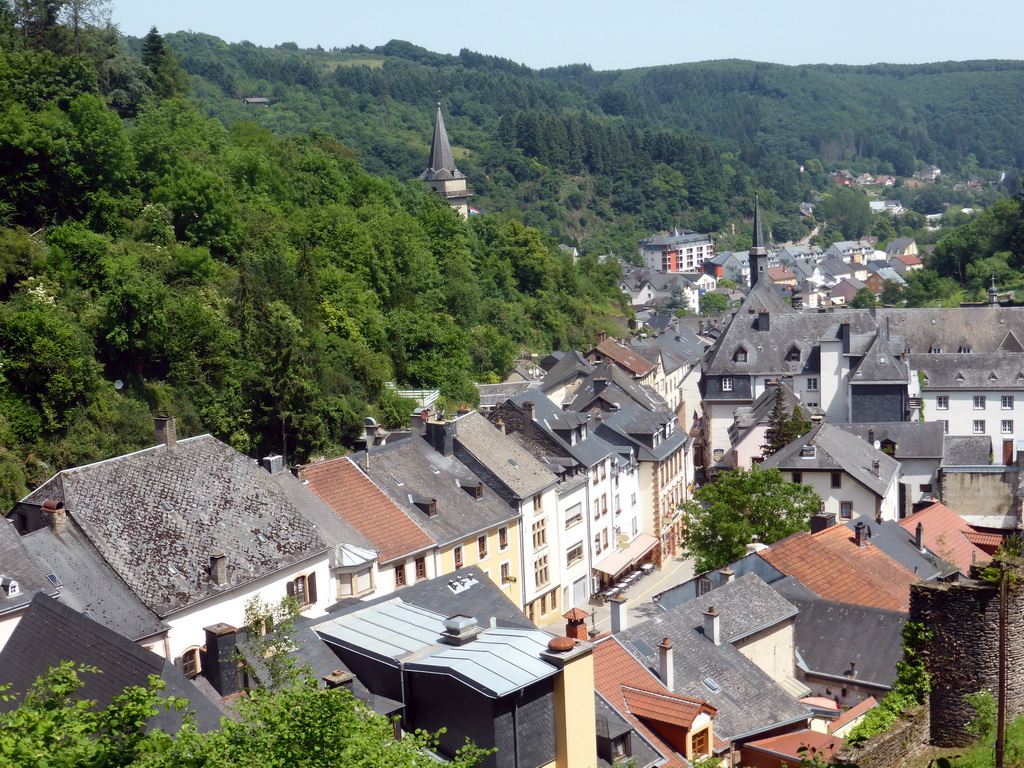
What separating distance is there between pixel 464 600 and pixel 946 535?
26.7m

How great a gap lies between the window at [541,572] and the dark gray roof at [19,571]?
60.2ft

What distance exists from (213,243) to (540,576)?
65.0 ft

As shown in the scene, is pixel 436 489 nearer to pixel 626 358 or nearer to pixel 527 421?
pixel 527 421

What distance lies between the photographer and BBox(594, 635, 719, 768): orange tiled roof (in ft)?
76.7

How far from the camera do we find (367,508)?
35.3 m

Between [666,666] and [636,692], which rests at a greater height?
[636,692]

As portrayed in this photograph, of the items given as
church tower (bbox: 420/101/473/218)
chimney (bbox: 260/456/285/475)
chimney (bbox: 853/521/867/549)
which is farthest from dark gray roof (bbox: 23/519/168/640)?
church tower (bbox: 420/101/473/218)

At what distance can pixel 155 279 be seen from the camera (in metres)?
43.0

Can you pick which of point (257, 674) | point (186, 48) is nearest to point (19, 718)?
point (257, 674)

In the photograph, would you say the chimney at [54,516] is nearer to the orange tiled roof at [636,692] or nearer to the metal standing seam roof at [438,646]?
the metal standing seam roof at [438,646]

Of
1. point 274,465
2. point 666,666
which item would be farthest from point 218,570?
point 666,666

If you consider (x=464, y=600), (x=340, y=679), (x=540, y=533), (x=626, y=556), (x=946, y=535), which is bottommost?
(x=626, y=556)

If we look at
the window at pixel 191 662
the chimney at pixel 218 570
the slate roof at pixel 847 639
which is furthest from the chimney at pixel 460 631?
the slate roof at pixel 847 639

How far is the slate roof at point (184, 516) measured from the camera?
28609 mm
